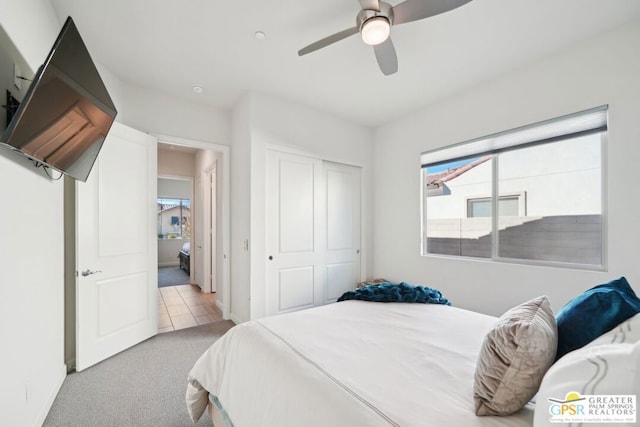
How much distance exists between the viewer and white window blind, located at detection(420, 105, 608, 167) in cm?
225

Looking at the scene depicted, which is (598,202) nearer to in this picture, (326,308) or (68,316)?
(326,308)

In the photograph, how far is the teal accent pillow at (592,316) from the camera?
0.90 meters

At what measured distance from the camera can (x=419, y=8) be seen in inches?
61.9

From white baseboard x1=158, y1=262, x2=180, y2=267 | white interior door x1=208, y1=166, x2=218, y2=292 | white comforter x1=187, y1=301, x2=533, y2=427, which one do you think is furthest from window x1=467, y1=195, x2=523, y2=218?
white baseboard x1=158, y1=262, x2=180, y2=267

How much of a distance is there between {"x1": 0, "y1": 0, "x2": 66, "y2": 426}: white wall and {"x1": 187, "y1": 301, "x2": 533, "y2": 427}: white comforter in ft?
2.87

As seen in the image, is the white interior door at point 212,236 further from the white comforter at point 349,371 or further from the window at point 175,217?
the window at point 175,217

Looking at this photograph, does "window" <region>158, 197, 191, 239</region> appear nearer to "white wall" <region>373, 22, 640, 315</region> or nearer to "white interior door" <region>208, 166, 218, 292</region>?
"white interior door" <region>208, 166, 218, 292</region>

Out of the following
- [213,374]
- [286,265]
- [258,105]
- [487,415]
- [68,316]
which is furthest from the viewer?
[286,265]

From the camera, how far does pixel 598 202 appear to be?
7.47ft

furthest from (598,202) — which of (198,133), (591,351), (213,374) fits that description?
(198,133)

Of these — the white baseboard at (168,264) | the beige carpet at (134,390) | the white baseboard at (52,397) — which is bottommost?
the white baseboard at (168,264)

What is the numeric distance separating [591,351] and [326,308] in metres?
1.44

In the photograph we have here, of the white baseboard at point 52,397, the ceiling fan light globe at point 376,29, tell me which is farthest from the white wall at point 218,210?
the ceiling fan light globe at point 376,29

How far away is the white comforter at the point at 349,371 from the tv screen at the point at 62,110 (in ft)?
4.57
